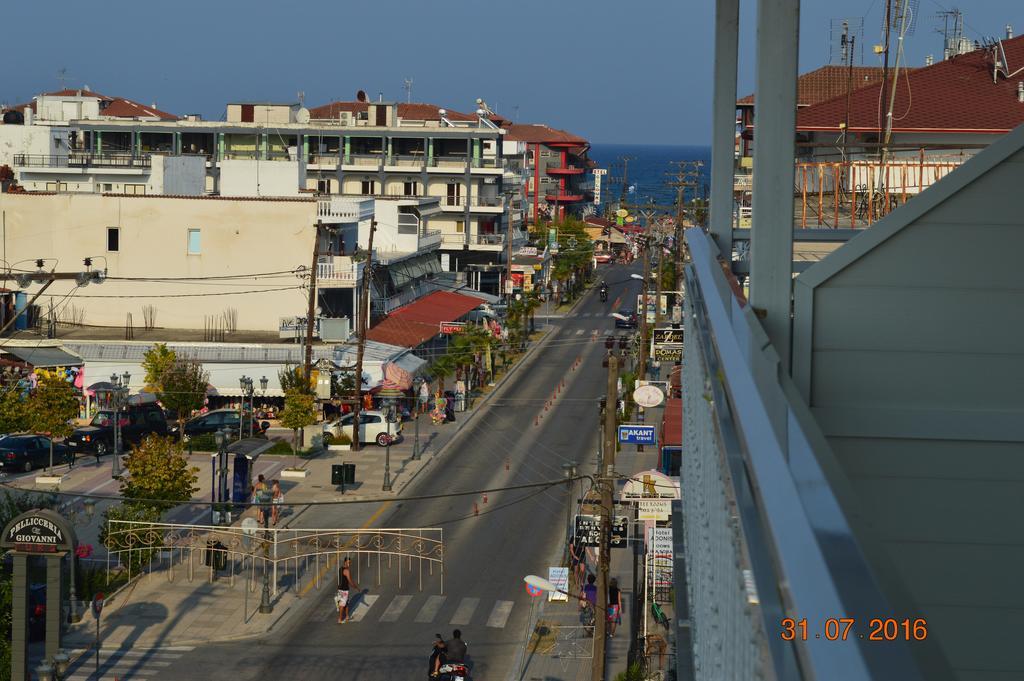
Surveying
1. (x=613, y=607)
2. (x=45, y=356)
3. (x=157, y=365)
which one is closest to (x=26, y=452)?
(x=157, y=365)

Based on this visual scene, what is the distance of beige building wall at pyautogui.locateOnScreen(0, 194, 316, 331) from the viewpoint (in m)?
48.8

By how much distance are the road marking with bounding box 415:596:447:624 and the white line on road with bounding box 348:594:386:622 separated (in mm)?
1024

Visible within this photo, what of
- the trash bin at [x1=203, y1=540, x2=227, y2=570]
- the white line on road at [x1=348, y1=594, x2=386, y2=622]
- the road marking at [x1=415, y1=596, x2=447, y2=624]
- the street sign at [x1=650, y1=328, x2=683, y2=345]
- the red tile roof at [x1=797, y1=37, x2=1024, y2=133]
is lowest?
the white line on road at [x1=348, y1=594, x2=386, y2=622]

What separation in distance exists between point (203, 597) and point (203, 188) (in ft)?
110

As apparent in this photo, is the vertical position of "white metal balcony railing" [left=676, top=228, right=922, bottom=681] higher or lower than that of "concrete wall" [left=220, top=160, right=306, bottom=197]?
lower

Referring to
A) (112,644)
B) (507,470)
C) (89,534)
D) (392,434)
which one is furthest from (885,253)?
(392,434)

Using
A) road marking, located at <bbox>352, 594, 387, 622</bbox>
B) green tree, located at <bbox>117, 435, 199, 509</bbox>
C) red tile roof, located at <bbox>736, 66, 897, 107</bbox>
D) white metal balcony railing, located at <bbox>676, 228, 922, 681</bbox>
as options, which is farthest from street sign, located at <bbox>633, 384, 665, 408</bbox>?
white metal balcony railing, located at <bbox>676, 228, 922, 681</bbox>

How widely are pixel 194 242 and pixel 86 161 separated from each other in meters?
26.9

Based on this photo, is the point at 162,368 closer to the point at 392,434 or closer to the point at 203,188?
the point at 392,434

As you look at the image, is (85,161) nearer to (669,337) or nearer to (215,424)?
(215,424)

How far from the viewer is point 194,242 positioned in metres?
49.2

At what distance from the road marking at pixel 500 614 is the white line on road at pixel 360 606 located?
234 cm

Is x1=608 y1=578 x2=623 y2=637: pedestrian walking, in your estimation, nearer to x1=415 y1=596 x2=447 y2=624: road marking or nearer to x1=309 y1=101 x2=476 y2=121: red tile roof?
x1=415 y1=596 x2=447 y2=624: road marking

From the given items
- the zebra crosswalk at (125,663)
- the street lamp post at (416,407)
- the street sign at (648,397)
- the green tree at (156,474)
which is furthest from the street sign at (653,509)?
the street lamp post at (416,407)
